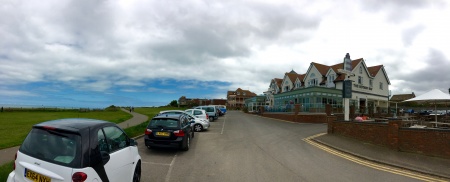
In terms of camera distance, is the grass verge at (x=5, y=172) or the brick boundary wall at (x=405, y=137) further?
the brick boundary wall at (x=405, y=137)

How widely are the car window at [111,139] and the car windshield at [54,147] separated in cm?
48

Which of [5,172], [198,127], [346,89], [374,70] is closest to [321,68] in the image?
[374,70]

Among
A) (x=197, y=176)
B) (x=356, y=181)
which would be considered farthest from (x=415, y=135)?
(x=197, y=176)

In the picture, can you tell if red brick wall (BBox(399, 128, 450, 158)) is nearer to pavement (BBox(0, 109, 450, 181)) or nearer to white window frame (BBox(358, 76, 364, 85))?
pavement (BBox(0, 109, 450, 181))

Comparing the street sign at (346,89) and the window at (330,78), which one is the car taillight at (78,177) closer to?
the street sign at (346,89)

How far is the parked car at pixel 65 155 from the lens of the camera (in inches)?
145

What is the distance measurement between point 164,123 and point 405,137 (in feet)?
31.6

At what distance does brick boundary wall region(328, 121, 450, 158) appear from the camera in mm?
10109

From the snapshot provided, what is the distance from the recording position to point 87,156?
12.6 feet

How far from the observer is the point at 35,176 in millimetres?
3771

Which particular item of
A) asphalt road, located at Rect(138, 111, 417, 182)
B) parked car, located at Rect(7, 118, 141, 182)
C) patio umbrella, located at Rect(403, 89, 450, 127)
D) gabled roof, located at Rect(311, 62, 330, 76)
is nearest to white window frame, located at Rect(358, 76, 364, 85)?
gabled roof, located at Rect(311, 62, 330, 76)

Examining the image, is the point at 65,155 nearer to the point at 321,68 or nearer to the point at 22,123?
the point at 22,123

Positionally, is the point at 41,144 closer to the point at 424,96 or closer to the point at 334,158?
the point at 334,158

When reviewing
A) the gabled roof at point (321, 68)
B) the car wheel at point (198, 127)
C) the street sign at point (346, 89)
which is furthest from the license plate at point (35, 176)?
the gabled roof at point (321, 68)
